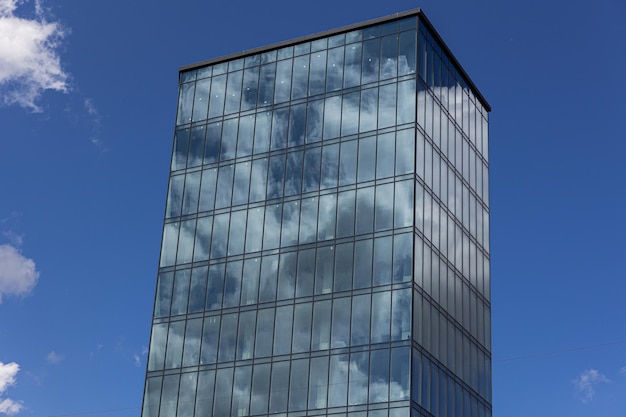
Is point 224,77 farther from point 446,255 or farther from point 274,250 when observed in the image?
point 446,255

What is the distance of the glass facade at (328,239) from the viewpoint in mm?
77625

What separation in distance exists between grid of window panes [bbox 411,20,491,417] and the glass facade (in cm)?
20

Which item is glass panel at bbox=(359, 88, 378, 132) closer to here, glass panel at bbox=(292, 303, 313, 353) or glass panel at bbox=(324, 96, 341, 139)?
glass panel at bbox=(324, 96, 341, 139)

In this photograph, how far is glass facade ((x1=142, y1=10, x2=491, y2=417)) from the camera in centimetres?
7762

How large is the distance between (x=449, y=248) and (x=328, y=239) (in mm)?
9351

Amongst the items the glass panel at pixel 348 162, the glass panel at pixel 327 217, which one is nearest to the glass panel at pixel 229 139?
the glass panel at pixel 348 162

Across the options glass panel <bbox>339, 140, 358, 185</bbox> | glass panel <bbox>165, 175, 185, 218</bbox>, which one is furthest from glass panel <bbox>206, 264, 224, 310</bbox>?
glass panel <bbox>339, 140, 358, 185</bbox>

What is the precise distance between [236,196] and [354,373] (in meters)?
18.4

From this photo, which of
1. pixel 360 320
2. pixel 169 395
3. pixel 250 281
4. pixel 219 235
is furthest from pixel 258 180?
pixel 169 395

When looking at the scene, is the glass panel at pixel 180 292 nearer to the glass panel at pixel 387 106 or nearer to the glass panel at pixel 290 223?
the glass panel at pixel 290 223

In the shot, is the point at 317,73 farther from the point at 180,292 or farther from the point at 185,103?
the point at 180,292

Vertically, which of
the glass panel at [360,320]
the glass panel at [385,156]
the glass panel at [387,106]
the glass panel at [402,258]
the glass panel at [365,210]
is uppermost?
the glass panel at [387,106]

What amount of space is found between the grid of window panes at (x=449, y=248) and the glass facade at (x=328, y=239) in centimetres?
20

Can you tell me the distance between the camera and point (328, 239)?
8162 centimetres
